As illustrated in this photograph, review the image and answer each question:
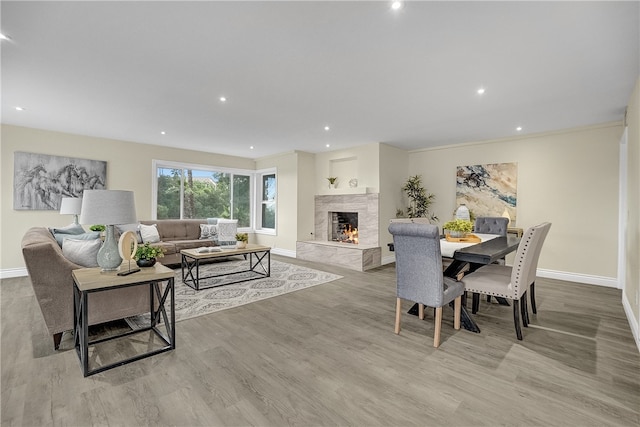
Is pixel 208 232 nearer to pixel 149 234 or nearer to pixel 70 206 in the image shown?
pixel 149 234

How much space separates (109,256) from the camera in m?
2.31

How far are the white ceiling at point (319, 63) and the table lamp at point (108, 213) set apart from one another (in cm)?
123

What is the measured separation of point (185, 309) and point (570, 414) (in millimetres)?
3359

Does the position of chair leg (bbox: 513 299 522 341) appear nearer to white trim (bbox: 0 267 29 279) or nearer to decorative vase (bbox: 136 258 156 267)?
decorative vase (bbox: 136 258 156 267)

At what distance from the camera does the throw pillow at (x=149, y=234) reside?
545 centimetres

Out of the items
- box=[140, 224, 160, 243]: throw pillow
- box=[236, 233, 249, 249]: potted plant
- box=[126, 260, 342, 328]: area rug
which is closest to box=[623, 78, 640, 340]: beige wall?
box=[126, 260, 342, 328]: area rug

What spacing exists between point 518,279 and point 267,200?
616 centimetres

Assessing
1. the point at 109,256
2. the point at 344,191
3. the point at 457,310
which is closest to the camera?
the point at 109,256

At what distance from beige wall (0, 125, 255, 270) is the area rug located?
2.20 metres

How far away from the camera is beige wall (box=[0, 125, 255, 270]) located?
15.5 ft

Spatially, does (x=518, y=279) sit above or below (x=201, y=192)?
below

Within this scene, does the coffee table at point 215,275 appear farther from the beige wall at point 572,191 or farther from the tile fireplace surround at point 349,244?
the beige wall at point 572,191

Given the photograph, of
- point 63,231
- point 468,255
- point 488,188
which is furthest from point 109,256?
point 488,188

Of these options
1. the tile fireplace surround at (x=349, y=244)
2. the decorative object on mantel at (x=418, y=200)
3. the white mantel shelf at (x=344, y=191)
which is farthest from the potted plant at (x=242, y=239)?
the decorative object on mantel at (x=418, y=200)
